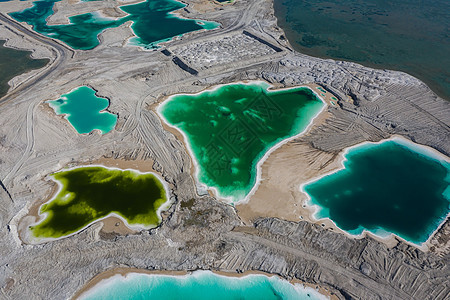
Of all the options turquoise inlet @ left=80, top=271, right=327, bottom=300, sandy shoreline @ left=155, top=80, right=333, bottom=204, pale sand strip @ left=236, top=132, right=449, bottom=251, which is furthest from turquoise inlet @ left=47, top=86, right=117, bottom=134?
pale sand strip @ left=236, top=132, right=449, bottom=251

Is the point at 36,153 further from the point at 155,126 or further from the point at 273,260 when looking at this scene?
the point at 273,260

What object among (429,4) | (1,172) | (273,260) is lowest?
(1,172)

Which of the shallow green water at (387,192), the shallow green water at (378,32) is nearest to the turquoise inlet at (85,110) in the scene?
the shallow green water at (387,192)

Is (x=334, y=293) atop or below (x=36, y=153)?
atop

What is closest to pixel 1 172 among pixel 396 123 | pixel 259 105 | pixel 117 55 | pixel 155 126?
pixel 155 126

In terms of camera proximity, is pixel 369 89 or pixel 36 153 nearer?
pixel 36 153

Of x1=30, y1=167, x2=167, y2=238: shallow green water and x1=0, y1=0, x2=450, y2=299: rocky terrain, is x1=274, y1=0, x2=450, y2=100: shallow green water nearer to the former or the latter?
x1=0, y1=0, x2=450, y2=299: rocky terrain

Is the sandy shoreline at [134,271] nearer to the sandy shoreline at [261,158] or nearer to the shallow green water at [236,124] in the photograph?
the sandy shoreline at [261,158]
